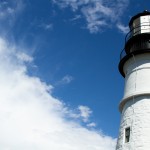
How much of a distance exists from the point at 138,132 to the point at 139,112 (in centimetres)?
124

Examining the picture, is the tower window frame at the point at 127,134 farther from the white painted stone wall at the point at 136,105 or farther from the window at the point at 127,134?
the white painted stone wall at the point at 136,105

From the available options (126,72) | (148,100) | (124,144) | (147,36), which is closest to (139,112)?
(148,100)

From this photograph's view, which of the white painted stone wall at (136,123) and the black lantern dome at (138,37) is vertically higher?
the black lantern dome at (138,37)

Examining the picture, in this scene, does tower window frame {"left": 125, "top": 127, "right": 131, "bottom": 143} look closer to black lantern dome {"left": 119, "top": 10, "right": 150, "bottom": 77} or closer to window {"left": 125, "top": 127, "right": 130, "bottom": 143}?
window {"left": 125, "top": 127, "right": 130, "bottom": 143}

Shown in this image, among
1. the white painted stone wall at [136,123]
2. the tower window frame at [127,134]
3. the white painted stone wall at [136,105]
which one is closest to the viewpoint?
the white painted stone wall at [136,123]

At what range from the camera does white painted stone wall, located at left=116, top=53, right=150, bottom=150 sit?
17.7 m

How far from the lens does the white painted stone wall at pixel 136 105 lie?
17708mm

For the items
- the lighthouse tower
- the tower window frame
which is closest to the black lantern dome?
the lighthouse tower

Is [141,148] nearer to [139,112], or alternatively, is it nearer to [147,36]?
[139,112]

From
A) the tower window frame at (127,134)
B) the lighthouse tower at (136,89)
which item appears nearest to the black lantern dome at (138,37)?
the lighthouse tower at (136,89)

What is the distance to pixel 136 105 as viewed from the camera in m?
18.9

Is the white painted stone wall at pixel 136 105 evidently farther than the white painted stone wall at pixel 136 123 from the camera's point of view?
Yes

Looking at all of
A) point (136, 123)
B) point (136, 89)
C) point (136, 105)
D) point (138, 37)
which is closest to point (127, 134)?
point (136, 123)

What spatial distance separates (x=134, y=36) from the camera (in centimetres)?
2114
